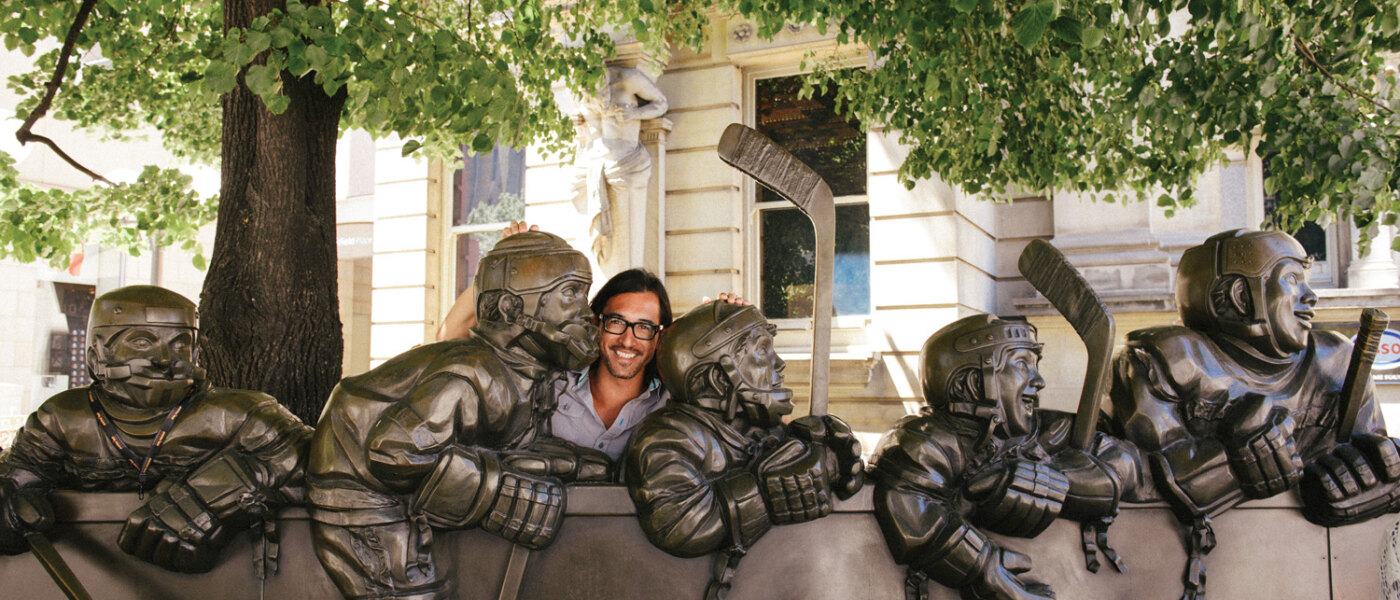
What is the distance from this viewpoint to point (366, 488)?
237 cm

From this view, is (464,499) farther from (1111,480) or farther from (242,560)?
(1111,480)

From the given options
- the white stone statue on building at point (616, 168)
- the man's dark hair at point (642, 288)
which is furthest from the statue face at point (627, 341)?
the white stone statue on building at point (616, 168)

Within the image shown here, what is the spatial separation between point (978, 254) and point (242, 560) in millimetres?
6934

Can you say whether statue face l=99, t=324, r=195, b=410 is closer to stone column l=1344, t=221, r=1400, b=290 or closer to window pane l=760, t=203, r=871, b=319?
window pane l=760, t=203, r=871, b=319

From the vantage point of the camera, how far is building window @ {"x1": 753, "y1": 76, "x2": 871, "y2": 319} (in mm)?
8656

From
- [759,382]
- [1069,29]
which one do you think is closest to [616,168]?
[1069,29]

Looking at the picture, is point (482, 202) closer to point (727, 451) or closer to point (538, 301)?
point (538, 301)

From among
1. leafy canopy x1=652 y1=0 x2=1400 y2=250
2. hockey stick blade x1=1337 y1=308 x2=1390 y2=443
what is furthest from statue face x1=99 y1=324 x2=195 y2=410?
hockey stick blade x1=1337 y1=308 x2=1390 y2=443

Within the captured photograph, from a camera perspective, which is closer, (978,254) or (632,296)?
(632,296)

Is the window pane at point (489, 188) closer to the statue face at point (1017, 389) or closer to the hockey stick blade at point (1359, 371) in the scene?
the statue face at point (1017, 389)

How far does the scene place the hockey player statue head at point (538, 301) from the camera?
8.22 feet

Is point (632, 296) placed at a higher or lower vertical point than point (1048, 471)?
higher

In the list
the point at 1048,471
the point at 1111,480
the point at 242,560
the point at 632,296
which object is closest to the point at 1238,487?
the point at 1111,480

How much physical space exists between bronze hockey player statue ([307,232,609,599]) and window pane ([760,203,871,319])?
6208 millimetres
